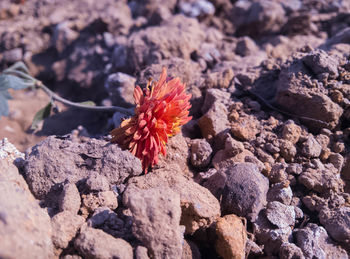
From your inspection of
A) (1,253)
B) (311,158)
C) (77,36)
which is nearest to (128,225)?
(1,253)

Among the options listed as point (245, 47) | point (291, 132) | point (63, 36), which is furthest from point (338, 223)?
point (63, 36)

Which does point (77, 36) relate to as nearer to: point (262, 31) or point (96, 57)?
point (96, 57)

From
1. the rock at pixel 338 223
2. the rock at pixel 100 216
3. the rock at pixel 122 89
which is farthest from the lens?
the rock at pixel 122 89

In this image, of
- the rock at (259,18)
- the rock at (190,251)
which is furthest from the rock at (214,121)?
the rock at (259,18)

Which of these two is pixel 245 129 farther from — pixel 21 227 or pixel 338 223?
pixel 21 227

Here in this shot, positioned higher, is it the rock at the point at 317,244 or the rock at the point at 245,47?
the rock at the point at 245,47

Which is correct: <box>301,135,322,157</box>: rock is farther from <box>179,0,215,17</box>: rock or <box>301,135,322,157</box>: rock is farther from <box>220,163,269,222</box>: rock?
<box>179,0,215,17</box>: rock

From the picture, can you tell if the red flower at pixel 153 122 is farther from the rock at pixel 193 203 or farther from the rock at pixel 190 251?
the rock at pixel 190 251
